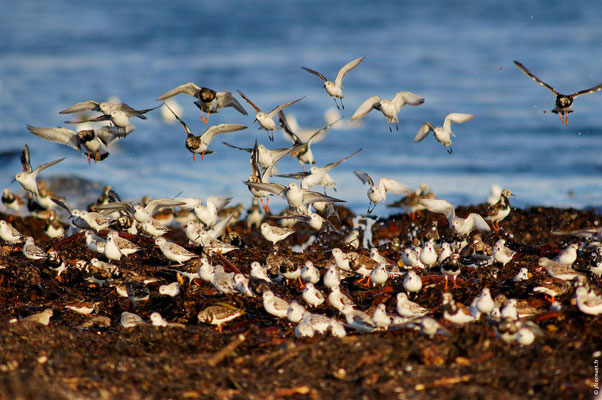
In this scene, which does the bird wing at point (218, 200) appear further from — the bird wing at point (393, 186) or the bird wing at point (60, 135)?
the bird wing at point (393, 186)

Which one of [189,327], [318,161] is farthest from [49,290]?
[318,161]

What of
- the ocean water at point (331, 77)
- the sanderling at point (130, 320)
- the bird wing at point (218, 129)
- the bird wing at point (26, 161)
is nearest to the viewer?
the sanderling at point (130, 320)

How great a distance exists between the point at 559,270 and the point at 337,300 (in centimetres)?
268

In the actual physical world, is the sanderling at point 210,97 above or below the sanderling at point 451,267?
above

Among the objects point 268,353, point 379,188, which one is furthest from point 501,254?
point 268,353

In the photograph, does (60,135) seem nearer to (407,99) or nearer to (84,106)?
(84,106)

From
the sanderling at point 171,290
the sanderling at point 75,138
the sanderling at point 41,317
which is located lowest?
the sanderling at point 171,290

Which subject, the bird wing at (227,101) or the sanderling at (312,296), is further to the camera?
the bird wing at (227,101)

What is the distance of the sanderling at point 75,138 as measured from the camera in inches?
490

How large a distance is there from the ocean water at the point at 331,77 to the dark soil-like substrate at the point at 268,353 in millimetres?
10500

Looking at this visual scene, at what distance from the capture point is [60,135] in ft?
41.4

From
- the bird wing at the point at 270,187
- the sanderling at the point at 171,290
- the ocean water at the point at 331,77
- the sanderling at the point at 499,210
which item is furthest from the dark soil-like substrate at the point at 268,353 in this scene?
the ocean water at the point at 331,77

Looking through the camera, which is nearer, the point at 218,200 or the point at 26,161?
the point at 218,200

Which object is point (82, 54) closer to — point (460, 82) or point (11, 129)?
point (11, 129)
